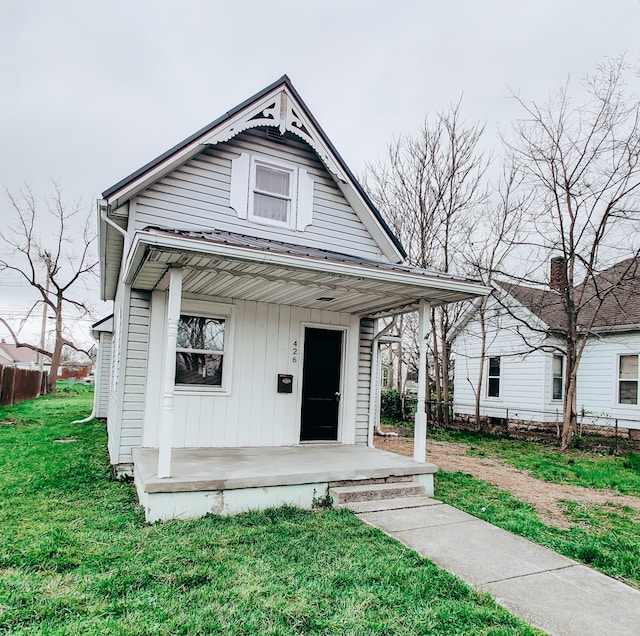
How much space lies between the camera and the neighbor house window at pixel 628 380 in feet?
42.0

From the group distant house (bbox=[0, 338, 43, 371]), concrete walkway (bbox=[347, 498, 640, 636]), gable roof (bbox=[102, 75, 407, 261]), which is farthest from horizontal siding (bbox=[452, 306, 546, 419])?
distant house (bbox=[0, 338, 43, 371])

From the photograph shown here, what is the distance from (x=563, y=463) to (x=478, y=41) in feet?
29.6

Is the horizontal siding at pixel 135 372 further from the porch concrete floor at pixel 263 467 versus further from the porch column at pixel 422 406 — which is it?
the porch column at pixel 422 406

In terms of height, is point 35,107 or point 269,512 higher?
point 35,107

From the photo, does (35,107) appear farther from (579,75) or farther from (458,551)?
(458,551)

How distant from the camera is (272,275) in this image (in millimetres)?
5629

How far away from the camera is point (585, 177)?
10.7 m

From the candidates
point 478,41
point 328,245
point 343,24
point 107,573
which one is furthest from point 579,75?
point 107,573

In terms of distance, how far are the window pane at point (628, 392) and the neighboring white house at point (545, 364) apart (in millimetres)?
23

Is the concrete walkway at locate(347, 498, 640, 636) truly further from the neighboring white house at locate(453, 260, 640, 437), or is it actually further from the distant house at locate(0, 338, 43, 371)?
the distant house at locate(0, 338, 43, 371)

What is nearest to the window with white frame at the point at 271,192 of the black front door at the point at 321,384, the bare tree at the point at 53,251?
the black front door at the point at 321,384

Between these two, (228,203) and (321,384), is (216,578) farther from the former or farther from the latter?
(228,203)

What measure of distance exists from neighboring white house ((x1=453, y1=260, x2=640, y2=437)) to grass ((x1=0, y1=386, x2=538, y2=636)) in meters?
8.90

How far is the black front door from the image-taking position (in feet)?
25.5
